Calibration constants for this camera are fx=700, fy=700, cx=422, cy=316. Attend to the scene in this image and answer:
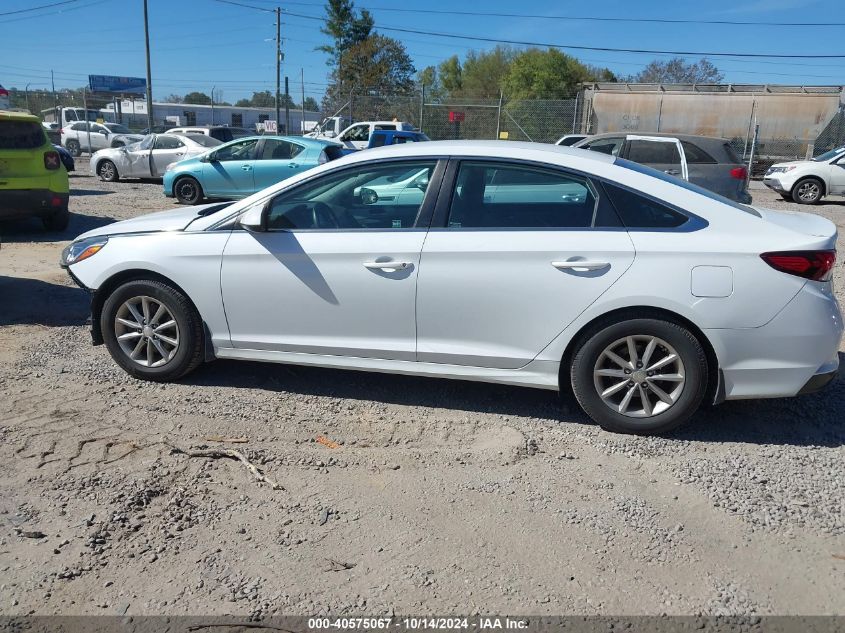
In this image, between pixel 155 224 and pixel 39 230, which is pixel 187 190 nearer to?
pixel 39 230

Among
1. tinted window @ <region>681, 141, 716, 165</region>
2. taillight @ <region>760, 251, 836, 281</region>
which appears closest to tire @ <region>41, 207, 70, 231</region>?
taillight @ <region>760, 251, 836, 281</region>

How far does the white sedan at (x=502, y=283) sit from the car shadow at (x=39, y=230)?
Answer: 621cm

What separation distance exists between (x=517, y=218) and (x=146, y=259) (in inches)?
93.7

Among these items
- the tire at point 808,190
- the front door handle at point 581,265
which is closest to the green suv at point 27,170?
the front door handle at point 581,265

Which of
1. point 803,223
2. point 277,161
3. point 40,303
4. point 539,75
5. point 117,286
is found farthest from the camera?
point 539,75

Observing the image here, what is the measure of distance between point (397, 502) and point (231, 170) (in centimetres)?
1237

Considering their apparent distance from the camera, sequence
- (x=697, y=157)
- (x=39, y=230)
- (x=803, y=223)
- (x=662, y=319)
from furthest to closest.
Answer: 1. (x=697, y=157)
2. (x=39, y=230)
3. (x=803, y=223)
4. (x=662, y=319)

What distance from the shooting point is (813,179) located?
1759cm

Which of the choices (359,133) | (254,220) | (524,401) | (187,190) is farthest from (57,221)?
(359,133)

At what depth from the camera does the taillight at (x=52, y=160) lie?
9.48 metres

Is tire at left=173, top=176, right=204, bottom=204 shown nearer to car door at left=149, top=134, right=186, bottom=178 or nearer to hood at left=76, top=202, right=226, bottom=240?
car door at left=149, top=134, right=186, bottom=178

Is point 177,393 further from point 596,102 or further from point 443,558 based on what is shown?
point 596,102

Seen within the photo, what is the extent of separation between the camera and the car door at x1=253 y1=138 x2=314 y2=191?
14047mm

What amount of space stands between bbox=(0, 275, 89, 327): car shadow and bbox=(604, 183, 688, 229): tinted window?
468 cm
